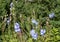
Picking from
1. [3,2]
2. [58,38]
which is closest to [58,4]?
[3,2]

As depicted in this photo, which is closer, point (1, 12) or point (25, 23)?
point (25, 23)

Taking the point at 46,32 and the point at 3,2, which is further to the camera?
the point at 3,2

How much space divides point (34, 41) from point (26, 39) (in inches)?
4.5

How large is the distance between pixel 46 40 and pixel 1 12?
10608 millimetres

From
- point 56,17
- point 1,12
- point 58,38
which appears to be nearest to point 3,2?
point 1,12

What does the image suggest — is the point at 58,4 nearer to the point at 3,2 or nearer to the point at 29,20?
the point at 3,2

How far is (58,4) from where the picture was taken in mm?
14672

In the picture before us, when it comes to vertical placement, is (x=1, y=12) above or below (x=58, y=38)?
below

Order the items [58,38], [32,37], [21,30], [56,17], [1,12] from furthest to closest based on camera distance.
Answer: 1. [56,17]
2. [1,12]
3. [58,38]
4. [32,37]
5. [21,30]

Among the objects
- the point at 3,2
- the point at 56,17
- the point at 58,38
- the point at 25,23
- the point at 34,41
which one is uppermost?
the point at 25,23

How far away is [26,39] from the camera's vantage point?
105 inches

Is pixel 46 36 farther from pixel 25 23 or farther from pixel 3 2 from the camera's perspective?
pixel 3 2

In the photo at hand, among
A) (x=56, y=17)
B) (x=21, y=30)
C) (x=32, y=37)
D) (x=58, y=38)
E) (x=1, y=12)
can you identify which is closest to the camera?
(x=21, y=30)

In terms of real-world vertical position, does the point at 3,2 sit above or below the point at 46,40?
below
